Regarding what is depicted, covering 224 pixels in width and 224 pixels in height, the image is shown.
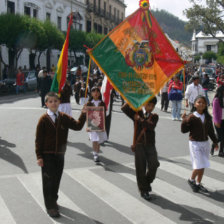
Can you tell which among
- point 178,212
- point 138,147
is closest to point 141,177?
point 138,147

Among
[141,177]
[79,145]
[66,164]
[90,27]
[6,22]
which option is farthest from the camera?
[90,27]

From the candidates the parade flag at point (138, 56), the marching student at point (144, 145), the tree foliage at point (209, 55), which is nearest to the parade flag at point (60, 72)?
the parade flag at point (138, 56)

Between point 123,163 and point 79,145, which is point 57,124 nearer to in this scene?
point 123,163

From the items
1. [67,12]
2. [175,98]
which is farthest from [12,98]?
[67,12]

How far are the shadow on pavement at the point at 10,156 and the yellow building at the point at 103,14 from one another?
42.1 metres

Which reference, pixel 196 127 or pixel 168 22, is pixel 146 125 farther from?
pixel 168 22

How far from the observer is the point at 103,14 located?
58.2 meters

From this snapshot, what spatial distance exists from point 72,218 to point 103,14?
5590cm

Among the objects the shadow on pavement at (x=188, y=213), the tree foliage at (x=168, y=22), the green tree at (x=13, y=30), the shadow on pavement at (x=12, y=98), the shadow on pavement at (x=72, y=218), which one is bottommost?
the shadow on pavement at (x=72, y=218)

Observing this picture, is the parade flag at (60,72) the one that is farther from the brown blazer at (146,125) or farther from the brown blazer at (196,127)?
the brown blazer at (196,127)

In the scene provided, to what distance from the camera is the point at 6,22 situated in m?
27.8

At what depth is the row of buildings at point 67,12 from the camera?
36556mm

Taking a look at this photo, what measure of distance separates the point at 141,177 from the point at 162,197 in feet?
1.47

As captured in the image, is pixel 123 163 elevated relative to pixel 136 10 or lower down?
lower down
